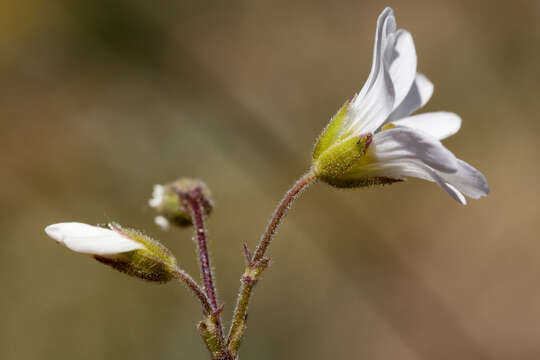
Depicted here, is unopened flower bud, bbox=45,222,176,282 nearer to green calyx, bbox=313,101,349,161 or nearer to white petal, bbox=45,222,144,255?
white petal, bbox=45,222,144,255

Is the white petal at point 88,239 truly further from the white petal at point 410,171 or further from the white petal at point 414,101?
the white petal at point 414,101

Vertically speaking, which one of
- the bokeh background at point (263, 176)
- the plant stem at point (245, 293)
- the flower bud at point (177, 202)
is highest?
the bokeh background at point (263, 176)

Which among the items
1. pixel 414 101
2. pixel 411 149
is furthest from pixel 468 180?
pixel 414 101

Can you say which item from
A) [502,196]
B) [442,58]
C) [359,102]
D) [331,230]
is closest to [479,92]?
[442,58]

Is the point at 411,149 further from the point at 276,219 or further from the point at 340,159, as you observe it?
the point at 276,219

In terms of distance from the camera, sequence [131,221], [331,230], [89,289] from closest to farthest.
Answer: [89,289]
[131,221]
[331,230]

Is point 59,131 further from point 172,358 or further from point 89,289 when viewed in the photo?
point 172,358

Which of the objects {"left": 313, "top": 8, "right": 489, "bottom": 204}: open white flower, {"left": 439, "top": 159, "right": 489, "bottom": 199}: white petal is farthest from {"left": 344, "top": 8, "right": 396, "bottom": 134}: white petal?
{"left": 439, "top": 159, "right": 489, "bottom": 199}: white petal

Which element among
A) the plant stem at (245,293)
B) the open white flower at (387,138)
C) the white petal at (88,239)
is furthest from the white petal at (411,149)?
the white petal at (88,239)
